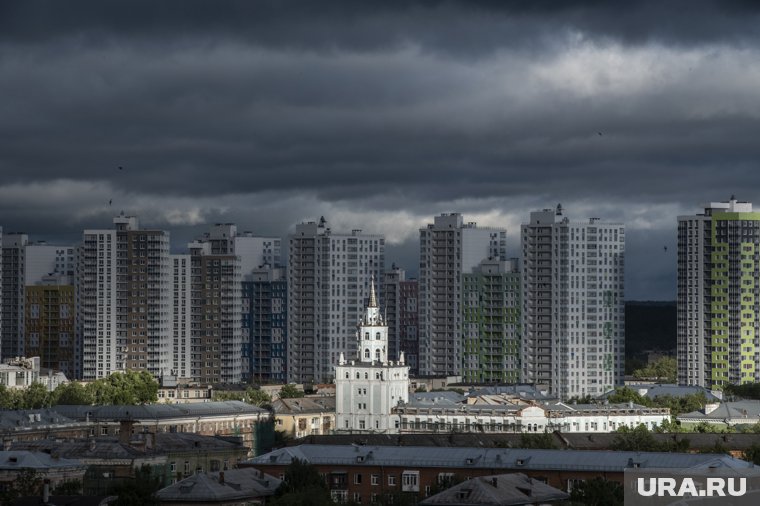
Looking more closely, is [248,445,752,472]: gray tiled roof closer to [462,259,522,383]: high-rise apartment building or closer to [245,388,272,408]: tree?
[245,388,272,408]: tree

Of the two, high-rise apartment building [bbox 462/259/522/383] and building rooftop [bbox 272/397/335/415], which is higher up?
high-rise apartment building [bbox 462/259/522/383]

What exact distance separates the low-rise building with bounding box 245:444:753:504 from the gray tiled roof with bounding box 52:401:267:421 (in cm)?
3451

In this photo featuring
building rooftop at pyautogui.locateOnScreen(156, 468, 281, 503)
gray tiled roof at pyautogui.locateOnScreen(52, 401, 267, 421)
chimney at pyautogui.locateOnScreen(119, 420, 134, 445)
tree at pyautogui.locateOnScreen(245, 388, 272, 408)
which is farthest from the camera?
tree at pyautogui.locateOnScreen(245, 388, 272, 408)

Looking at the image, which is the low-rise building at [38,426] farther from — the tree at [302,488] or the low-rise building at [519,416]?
the tree at [302,488]

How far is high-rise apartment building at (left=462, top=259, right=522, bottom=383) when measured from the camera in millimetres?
192500

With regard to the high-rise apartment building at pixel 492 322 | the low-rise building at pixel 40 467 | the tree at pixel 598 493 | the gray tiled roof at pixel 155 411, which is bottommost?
the tree at pixel 598 493

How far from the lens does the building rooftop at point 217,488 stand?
93.5 meters

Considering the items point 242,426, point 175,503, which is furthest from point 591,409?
point 175,503

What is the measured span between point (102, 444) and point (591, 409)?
1951 inches

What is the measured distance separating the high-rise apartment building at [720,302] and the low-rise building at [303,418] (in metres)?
36.6

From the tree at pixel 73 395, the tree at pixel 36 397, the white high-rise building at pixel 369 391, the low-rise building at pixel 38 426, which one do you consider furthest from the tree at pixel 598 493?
the tree at pixel 36 397

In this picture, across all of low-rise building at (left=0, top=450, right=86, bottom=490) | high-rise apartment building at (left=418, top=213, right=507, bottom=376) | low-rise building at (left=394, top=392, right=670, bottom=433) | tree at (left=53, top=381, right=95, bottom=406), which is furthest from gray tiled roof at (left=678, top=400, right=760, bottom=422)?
low-rise building at (left=0, top=450, right=86, bottom=490)

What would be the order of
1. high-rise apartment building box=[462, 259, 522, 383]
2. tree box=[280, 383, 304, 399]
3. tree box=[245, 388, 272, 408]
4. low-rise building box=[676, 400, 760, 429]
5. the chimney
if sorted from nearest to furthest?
the chimney, low-rise building box=[676, 400, 760, 429], tree box=[245, 388, 272, 408], tree box=[280, 383, 304, 399], high-rise apartment building box=[462, 259, 522, 383]

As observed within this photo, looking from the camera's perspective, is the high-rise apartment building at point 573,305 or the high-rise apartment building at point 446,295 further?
the high-rise apartment building at point 446,295
